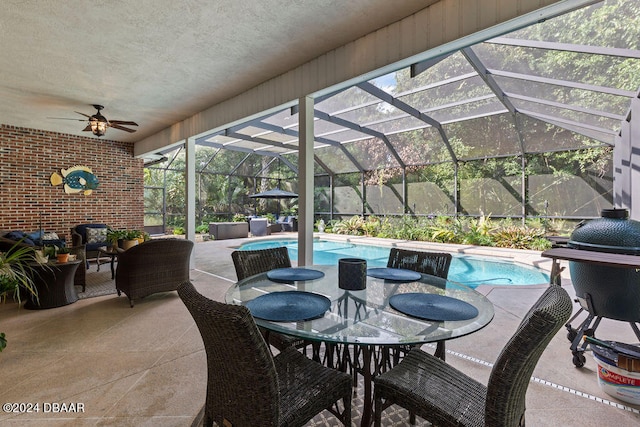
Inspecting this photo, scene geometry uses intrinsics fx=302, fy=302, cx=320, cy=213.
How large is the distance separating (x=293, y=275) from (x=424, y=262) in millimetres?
1129

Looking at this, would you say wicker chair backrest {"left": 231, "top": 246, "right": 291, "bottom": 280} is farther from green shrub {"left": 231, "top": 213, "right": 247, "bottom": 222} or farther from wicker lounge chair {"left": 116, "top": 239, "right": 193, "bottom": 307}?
green shrub {"left": 231, "top": 213, "right": 247, "bottom": 222}

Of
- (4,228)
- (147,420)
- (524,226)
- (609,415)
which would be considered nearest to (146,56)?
(147,420)

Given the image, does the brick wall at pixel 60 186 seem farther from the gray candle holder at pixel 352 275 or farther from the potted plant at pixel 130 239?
the gray candle holder at pixel 352 275

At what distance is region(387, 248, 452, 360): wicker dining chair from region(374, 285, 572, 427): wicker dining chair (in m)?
0.95

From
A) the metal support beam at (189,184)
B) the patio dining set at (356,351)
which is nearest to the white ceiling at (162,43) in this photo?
the metal support beam at (189,184)

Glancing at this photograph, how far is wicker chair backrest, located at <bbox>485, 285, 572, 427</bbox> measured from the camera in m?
1.05

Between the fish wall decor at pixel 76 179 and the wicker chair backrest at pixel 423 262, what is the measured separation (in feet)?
26.5

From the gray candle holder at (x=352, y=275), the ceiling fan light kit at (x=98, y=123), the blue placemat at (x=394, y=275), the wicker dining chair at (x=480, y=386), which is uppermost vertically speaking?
the ceiling fan light kit at (x=98, y=123)

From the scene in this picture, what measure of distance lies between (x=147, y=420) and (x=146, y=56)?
3.66 m

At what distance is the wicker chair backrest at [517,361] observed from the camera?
105 cm

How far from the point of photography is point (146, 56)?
11.6ft

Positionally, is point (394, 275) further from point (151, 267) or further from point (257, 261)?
point (151, 267)

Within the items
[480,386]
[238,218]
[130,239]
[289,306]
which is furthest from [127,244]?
[238,218]

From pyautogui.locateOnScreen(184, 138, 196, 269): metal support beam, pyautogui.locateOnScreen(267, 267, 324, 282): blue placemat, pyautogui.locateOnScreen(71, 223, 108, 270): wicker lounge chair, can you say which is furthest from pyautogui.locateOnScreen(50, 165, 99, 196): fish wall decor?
pyautogui.locateOnScreen(267, 267, 324, 282): blue placemat
